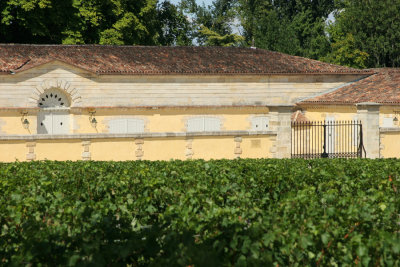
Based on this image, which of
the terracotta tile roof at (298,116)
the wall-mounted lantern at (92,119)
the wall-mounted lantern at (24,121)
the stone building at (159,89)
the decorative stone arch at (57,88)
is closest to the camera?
the wall-mounted lantern at (24,121)

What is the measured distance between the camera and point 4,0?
4091 cm

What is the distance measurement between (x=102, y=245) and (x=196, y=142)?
46.4ft

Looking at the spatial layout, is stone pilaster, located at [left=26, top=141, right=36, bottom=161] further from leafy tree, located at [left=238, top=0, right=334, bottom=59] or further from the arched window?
leafy tree, located at [left=238, top=0, right=334, bottom=59]

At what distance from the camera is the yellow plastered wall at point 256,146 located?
2166cm

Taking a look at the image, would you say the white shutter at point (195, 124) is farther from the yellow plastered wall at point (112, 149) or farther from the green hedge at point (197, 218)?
the green hedge at point (197, 218)

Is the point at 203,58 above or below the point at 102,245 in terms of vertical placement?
above

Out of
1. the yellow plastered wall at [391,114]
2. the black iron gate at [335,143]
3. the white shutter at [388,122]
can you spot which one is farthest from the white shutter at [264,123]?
the white shutter at [388,122]

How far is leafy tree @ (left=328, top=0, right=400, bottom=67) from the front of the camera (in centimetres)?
5438

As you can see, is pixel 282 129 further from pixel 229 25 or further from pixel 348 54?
pixel 229 25

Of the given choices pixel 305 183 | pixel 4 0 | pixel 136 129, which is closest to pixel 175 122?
pixel 136 129

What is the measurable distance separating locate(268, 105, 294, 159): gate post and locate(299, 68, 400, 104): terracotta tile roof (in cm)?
1049

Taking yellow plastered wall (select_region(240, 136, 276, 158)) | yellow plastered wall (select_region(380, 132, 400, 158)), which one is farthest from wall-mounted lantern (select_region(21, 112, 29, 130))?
yellow plastered wall (select_region(380, 132, 400, 158))

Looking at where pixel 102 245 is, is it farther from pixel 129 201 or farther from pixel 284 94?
pixel 284 94

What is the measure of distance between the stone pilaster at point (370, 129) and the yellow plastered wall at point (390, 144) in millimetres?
297
